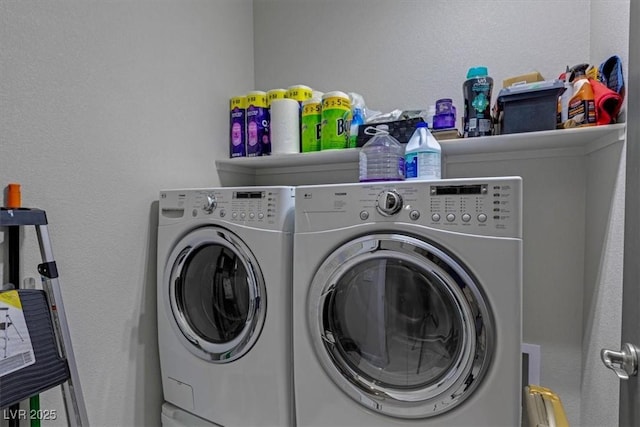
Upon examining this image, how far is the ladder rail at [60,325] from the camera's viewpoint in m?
1.04

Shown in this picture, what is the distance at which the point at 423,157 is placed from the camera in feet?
4.34

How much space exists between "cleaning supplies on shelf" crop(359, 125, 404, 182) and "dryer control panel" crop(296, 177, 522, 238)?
0.34 meters

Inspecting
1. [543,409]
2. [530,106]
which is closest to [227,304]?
[543,409]

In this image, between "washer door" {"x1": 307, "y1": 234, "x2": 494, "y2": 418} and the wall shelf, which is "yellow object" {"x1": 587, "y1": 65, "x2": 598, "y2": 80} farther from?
"washer door" {"x1": 307, "y1": 234, "x2": 494, "y2": 418}

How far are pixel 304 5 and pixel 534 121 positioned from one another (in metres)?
1.38

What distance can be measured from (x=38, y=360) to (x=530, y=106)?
173 centimetres

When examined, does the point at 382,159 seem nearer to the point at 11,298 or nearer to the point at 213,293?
the point at 213,293

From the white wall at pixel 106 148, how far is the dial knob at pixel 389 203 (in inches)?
38.5

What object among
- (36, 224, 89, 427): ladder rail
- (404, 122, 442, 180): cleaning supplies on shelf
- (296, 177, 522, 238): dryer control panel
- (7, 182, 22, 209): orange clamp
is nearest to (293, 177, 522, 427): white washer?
(296, 177, 522, 238): dryer control panel

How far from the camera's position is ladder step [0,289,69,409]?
0.91 meters

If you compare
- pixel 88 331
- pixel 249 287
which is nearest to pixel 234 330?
pixel 249 287

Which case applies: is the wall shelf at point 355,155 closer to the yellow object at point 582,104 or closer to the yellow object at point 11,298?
the yellow object at point 582,104

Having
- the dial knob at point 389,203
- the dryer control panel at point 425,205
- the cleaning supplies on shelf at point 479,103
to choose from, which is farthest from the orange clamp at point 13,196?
the cleaning supplies on shelf at point 479,103

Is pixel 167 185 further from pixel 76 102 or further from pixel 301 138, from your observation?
pixel 301 138
